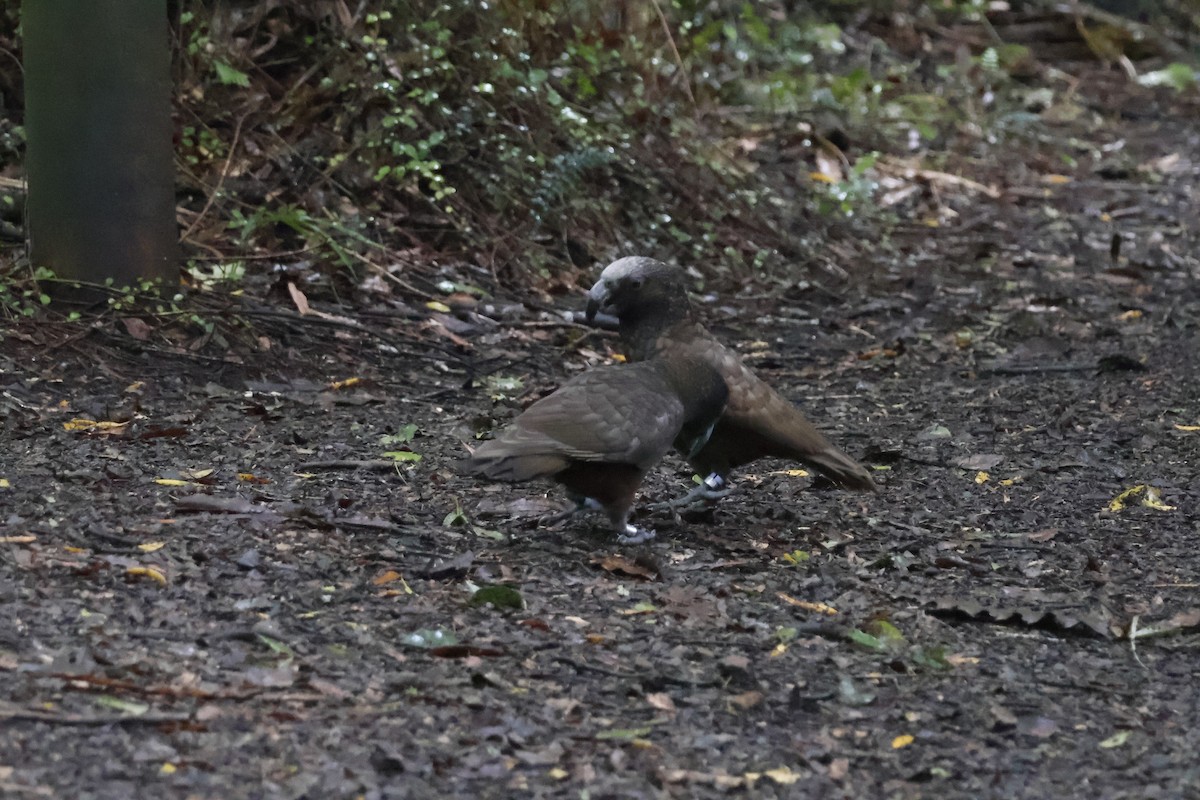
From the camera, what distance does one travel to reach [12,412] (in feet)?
17.7

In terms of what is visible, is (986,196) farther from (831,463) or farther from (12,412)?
(12,412)

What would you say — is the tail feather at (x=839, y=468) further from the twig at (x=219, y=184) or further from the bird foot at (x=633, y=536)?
the twig at (x=219, y=184)

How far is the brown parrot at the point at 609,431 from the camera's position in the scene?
14.4 ft

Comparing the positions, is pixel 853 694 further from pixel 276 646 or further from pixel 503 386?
pixel 503 386

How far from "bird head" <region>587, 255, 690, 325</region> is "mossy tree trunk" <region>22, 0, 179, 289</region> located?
2.00 metres

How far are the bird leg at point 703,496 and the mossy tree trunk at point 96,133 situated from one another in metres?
2.45

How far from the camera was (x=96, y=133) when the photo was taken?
5.90m

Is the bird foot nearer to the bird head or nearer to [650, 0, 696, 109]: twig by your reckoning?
the bird head

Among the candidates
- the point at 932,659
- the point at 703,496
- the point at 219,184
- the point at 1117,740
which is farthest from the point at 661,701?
the point at 219,184

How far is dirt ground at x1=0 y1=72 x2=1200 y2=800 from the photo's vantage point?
10.6 feet

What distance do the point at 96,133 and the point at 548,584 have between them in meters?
2.86

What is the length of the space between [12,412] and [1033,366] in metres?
4.61

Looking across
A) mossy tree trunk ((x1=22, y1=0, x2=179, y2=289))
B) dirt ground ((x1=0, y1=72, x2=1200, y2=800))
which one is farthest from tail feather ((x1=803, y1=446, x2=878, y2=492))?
mossy tree trunk ((x1=22, y1=0, x2=179, y2=289))

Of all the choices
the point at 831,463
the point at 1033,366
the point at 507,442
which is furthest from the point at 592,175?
the point at 507,442
